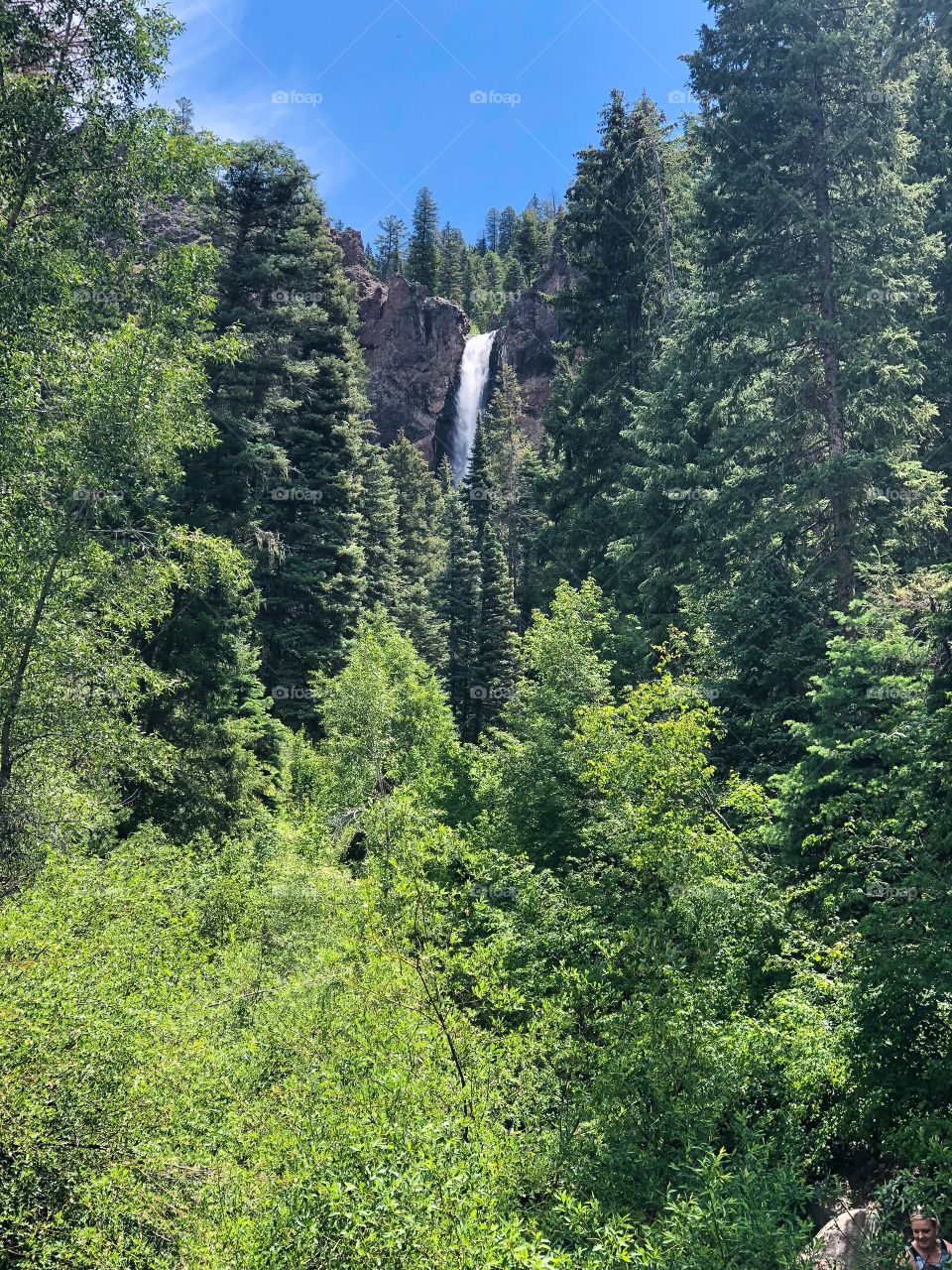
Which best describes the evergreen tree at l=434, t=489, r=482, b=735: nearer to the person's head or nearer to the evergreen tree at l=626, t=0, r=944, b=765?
the evergreen tree at l=626, t=0, r=944, b=765

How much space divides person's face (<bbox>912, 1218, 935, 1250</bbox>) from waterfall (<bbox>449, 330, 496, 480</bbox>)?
76637 millimetres

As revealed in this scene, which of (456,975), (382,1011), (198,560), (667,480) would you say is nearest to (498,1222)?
(382,1011)

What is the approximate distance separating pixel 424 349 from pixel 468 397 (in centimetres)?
593

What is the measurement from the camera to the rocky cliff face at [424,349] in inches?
2980

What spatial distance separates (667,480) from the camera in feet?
70.3

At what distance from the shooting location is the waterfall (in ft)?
263

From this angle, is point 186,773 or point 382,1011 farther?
point 186,773

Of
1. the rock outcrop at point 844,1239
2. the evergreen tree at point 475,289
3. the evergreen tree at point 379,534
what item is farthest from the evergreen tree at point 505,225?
the rock outcrop at point 844,1239

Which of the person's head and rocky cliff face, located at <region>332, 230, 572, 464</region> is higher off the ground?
rocky cliff face, located at <region>332, 230, 572, 464</region>

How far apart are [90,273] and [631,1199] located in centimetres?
1223

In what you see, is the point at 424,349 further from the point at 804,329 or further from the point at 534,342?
the point at 804,329

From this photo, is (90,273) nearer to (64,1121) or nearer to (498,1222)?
(64,1121)

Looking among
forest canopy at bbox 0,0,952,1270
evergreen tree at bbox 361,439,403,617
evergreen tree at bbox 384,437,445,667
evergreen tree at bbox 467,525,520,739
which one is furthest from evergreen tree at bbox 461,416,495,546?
forest canopy at bbox 0,0,952,1270

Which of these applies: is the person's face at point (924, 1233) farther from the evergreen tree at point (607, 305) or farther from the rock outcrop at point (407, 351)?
the rock outcrop at point (407, 351)
